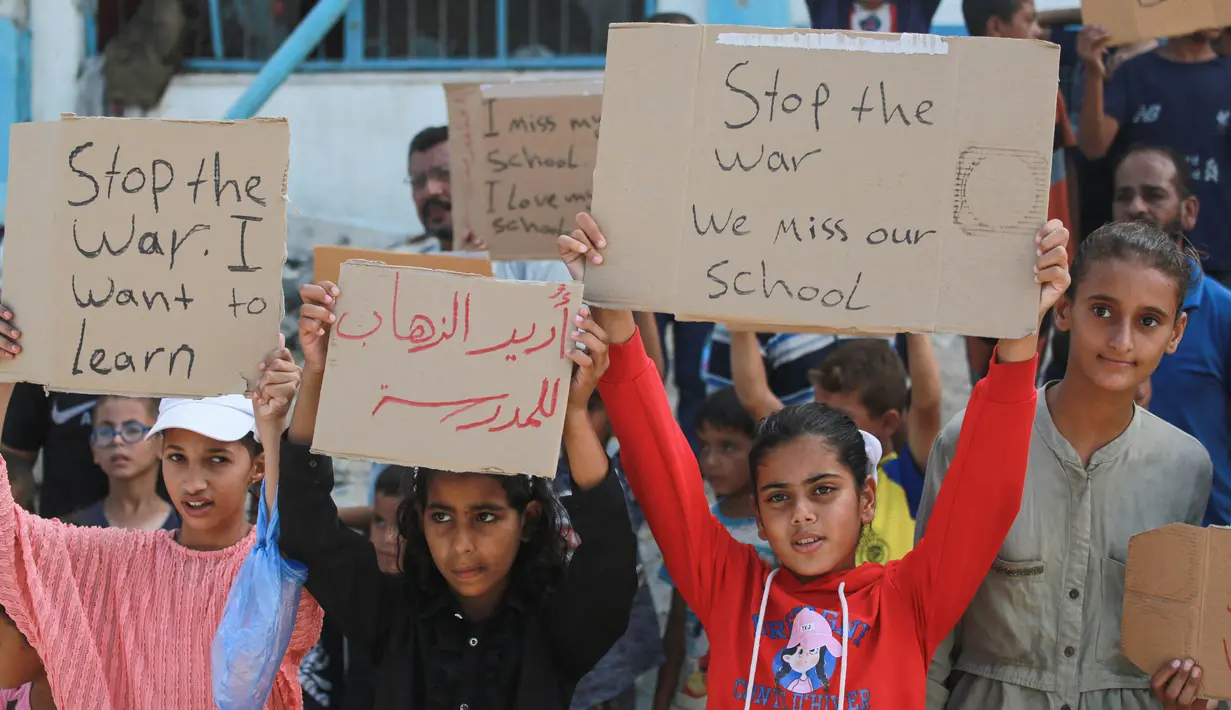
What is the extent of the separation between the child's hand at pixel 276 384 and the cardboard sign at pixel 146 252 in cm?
2

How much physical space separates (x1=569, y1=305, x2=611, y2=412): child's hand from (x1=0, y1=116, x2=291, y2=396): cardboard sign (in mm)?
599

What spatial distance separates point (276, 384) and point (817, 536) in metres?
1.08

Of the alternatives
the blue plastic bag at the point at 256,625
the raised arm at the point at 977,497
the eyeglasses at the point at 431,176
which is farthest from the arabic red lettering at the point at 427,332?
the eyeglasses at the point at 431,176

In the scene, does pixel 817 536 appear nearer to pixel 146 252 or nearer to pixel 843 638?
pixel 843 638

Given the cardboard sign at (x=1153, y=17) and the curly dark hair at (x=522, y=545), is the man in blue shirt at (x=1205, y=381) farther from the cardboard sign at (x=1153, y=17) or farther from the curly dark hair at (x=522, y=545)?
the curly dark hair at (x=522, y=545)

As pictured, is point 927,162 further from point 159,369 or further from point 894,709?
point 159,369

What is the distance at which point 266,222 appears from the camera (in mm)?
2523

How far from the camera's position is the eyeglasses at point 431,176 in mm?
4805

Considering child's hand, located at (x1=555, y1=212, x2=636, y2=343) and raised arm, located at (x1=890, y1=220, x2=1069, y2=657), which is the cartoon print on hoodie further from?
child's hand, located at (x1=555, y1=212, x2=636, y2=343)

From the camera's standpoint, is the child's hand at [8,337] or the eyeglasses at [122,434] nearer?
the child's hand at [8,337]

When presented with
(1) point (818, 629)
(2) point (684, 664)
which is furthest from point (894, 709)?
(2) point (684, 664)

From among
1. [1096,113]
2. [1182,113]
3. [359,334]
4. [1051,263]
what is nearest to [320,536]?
[359,334]

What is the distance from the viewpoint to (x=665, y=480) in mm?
2598

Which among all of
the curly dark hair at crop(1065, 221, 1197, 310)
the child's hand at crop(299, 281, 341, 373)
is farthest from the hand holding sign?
the curly dark hair at crop(1065, 221, 1197, 310)
